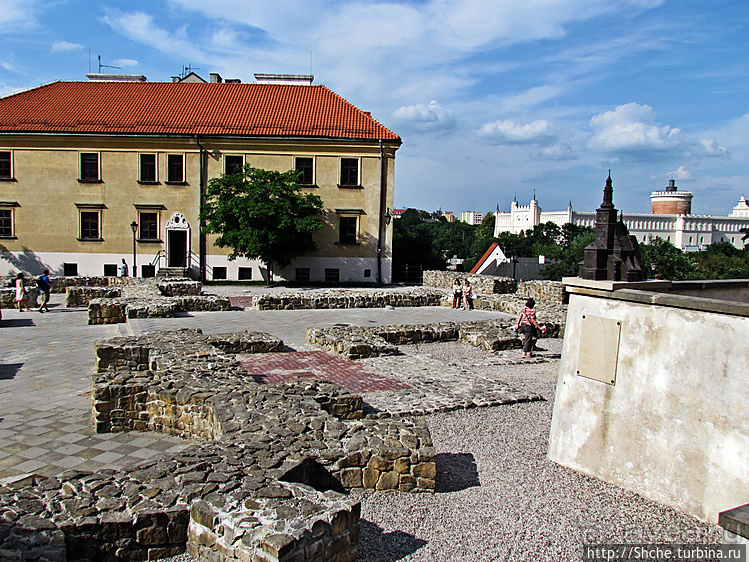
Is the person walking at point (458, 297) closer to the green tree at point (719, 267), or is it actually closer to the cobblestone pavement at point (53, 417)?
the cobblestone pavement at point (53, 417)

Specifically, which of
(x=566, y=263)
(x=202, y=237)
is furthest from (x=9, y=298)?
(x=566, y=263)

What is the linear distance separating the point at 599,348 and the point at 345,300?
17.0 meters

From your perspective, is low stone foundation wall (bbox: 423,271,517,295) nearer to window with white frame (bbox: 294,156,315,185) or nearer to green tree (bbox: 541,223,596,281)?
green tree (bbox: 541,223,596,281)

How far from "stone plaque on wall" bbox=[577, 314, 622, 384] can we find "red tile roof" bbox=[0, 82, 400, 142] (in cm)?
2768

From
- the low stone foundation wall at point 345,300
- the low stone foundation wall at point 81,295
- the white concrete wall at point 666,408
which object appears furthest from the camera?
the low stone foundation wall at point 345,300

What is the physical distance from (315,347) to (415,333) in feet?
9.56

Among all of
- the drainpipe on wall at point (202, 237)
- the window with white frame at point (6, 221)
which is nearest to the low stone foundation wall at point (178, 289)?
the drainpipe on wall at point (202, 237)

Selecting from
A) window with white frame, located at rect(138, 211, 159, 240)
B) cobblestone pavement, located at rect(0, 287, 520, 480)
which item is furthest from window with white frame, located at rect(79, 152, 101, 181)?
cobblestone pavement, located at rect(0, 287, 520, 480)

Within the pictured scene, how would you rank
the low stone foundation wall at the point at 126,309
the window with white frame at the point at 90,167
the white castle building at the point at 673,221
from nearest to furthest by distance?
the low stone foundation wall at the point at 126,309
the window with white frame at the point at 90,167
the white castle building at the point at 673,221

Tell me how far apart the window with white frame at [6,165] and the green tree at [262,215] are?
11102 millimetres

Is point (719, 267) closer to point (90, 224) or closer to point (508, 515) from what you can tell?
point (90, 224)

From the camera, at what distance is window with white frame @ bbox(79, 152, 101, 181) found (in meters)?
31.8

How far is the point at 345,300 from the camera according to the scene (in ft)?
74.2

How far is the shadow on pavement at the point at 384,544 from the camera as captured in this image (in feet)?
14.8
